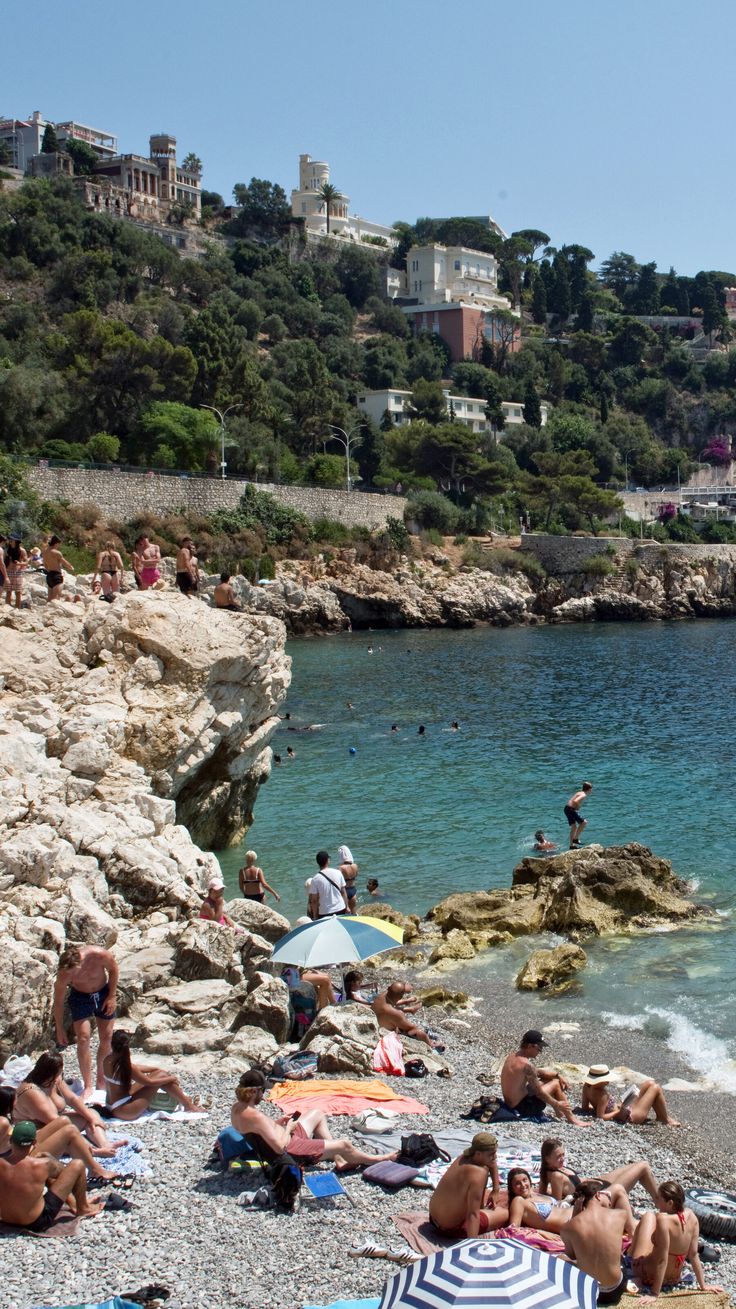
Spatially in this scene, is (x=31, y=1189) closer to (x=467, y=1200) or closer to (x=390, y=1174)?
(x=390, y=1174)

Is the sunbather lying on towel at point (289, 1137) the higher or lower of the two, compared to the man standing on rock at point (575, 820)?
higher

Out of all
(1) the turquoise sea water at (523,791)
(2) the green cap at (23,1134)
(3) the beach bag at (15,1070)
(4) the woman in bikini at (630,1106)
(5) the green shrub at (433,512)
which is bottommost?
(1) the turquoise sea water at (523,791)

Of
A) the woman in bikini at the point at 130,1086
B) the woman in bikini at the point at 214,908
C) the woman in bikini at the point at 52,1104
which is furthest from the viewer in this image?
the woman in bikini at the point at 214,908

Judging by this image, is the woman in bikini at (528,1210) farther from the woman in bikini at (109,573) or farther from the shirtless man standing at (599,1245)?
the woman in bikini at (109,573)

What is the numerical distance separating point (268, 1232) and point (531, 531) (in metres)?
78.2

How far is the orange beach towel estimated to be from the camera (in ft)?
31.5

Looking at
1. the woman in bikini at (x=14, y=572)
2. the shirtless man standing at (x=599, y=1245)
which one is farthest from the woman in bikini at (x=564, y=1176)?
the woman in bikini at (x=14, y=572)

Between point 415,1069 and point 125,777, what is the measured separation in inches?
229

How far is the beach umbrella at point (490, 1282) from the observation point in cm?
598

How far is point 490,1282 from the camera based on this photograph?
6.04 meters

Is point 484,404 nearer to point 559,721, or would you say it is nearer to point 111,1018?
point 559,721

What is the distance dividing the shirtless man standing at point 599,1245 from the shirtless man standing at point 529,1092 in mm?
2942

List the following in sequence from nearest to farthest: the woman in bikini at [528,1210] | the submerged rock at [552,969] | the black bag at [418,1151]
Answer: the woman in bikini at [528,1210], the black bag at [418,1151], the submerged rock at [552,969]

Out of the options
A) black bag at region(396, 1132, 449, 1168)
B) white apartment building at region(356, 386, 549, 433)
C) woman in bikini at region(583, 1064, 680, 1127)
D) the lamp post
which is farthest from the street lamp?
black bag at region(396, 1132, 449, 1168)
